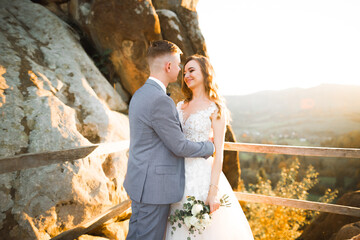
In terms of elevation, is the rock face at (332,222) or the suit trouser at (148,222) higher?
the suit trouser at (148,222)

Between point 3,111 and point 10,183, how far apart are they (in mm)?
1129

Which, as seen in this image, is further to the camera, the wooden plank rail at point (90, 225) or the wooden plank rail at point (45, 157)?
the wooden plank rail at point (90, 225)

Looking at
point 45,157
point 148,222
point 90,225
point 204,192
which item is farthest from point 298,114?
point 45,157

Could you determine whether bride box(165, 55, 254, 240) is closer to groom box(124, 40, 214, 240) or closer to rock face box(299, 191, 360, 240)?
groom box(124, 40, 214, 240)

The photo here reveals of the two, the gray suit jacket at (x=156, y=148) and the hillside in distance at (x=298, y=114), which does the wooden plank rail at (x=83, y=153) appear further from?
the hillside in distance at (x=298, y=114)

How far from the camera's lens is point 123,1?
5.61 metres

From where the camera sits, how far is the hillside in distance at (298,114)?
28625 millimetres

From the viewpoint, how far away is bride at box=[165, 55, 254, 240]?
6.61 ft

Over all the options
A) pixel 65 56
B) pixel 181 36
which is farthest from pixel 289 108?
pixel 65 56

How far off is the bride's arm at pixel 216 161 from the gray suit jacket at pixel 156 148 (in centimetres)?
30

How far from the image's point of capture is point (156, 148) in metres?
1.81

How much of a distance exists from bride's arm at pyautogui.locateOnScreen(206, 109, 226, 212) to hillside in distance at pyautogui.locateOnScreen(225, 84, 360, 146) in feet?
83.2

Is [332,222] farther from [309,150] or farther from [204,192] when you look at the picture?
[204,192]

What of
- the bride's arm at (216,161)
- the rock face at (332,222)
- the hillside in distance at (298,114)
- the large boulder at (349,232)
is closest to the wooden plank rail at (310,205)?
the large boulder at (349,232)
